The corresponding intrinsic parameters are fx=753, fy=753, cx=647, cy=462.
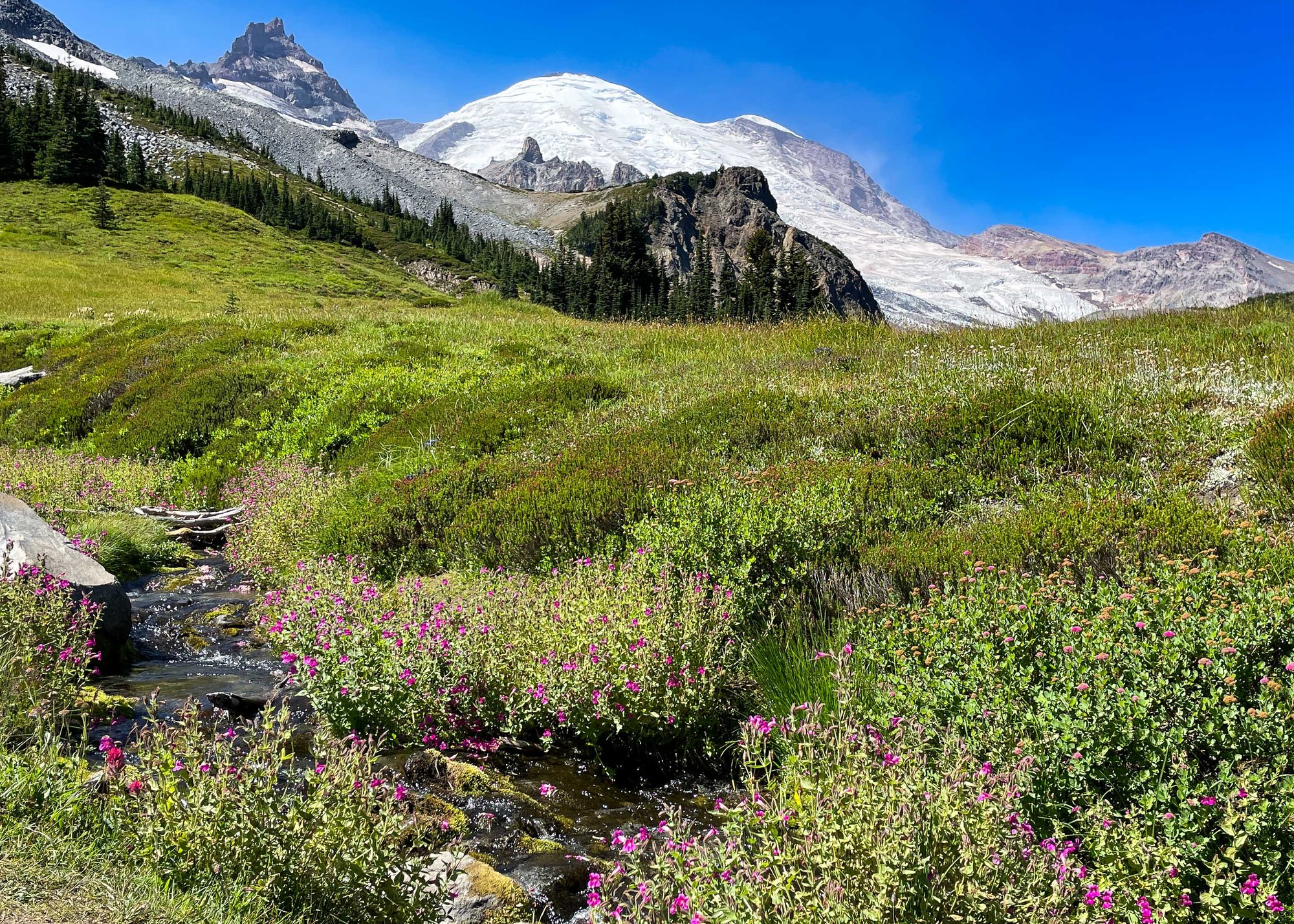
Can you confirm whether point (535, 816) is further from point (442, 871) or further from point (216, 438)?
point (216, 438)

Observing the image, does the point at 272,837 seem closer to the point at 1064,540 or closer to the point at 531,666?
the point at 531,666

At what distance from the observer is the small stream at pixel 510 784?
414 centimetres

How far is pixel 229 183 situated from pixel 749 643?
410 feet

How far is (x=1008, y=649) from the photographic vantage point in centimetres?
382

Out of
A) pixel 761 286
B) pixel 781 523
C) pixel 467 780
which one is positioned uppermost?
pixel 761 286

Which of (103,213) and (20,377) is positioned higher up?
(103,213)

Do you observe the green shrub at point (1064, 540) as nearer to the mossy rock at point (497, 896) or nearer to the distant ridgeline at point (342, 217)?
the mossy rock at point (497, 896)

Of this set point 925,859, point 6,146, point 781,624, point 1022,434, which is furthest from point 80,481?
point 6,146

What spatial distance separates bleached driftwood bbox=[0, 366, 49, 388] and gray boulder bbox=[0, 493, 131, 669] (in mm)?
16883

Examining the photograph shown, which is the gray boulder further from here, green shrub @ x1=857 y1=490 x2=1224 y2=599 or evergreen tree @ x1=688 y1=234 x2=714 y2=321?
evergreen tree @ x1=688 y1=234 x2=714 y2=321

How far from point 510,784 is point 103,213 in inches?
3258

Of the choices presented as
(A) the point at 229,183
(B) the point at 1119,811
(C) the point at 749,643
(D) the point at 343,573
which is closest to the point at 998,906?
(B) the point at 1119,811

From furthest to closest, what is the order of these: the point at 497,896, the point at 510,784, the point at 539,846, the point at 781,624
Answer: the point at 781,624
the point at 510,784
the point at 539,846
the point at 497,896

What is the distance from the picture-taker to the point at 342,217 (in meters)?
116
